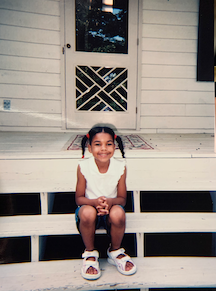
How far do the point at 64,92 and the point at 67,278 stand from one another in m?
2.40

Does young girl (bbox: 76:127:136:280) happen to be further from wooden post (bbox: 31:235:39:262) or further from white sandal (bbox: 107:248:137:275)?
wooden post (bbox: 31:235:39:262)

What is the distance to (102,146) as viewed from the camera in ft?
3.66

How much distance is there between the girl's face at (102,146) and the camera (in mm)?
1106

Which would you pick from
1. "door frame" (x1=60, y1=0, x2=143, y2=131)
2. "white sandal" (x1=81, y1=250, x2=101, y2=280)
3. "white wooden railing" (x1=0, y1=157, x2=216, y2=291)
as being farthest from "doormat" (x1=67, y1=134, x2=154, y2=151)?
"door frame" (x1=60, y1=0, x2=143, y2=131)

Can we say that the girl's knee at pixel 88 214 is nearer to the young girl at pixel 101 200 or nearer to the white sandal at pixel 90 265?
the young girl at pixel 101 200

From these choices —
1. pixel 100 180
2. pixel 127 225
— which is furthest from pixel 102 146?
pixel 127 225

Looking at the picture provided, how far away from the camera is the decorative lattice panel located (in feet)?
9.44

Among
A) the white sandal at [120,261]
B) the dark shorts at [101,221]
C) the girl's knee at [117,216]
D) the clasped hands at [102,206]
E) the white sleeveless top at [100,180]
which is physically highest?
the white sleeveless top at [100,180]

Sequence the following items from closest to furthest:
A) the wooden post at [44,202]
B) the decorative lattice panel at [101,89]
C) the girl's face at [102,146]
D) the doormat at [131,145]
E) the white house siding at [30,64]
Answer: the girl's face at [102,146] → the wooden post at [44,202] → the doormat at [131,145] → the white house siding at [30,64] → the decorative lattice panel at [101,89]

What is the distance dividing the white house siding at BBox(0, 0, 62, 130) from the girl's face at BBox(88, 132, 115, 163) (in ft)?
6.35

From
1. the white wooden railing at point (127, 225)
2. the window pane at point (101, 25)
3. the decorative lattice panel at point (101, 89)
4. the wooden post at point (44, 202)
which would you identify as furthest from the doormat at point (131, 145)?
the window pane at point (101, 25)

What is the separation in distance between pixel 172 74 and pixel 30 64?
213cm

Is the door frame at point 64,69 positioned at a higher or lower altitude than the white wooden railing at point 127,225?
higher

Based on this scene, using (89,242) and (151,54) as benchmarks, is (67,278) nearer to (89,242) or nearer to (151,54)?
(89,242)
